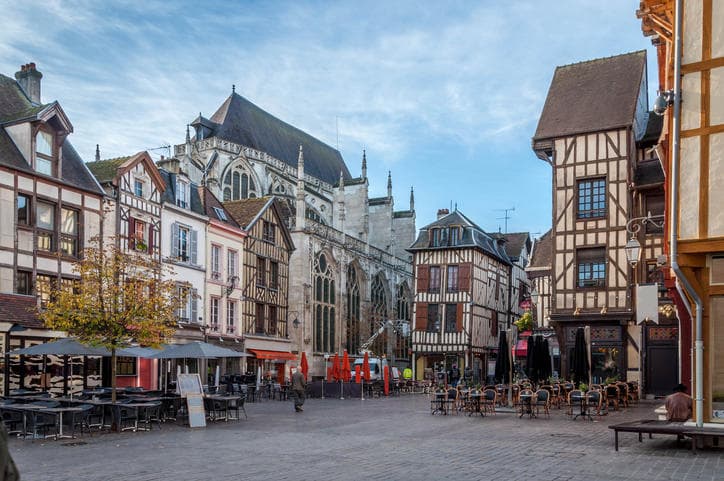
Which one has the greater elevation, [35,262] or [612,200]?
[612,200]

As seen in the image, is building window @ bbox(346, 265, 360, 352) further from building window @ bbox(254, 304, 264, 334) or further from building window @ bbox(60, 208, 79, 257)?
building window @ bbox(60, 208, 79, 257)


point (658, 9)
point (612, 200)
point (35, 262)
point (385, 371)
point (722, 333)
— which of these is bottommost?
point (385, 371)

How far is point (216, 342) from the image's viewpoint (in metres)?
30.4

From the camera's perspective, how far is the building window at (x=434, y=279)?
4075 cm

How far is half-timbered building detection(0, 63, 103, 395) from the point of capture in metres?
20.5

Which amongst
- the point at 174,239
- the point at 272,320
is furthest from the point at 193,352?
the point at 272,320

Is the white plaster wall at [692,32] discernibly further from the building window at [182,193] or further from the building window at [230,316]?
the building window at [230,316]

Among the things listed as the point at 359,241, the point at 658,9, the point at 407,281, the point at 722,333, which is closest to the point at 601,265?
the point at 658,9

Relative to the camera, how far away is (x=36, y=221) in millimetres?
21594

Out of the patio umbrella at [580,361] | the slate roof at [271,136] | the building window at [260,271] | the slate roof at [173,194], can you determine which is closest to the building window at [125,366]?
the slate roof at [173,194]

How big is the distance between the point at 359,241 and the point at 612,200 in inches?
915

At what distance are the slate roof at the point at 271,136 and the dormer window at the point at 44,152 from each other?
21.2 m

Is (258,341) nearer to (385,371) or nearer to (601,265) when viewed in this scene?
(385,371)

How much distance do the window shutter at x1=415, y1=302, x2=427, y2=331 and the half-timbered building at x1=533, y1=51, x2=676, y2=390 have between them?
15016 millimetres
